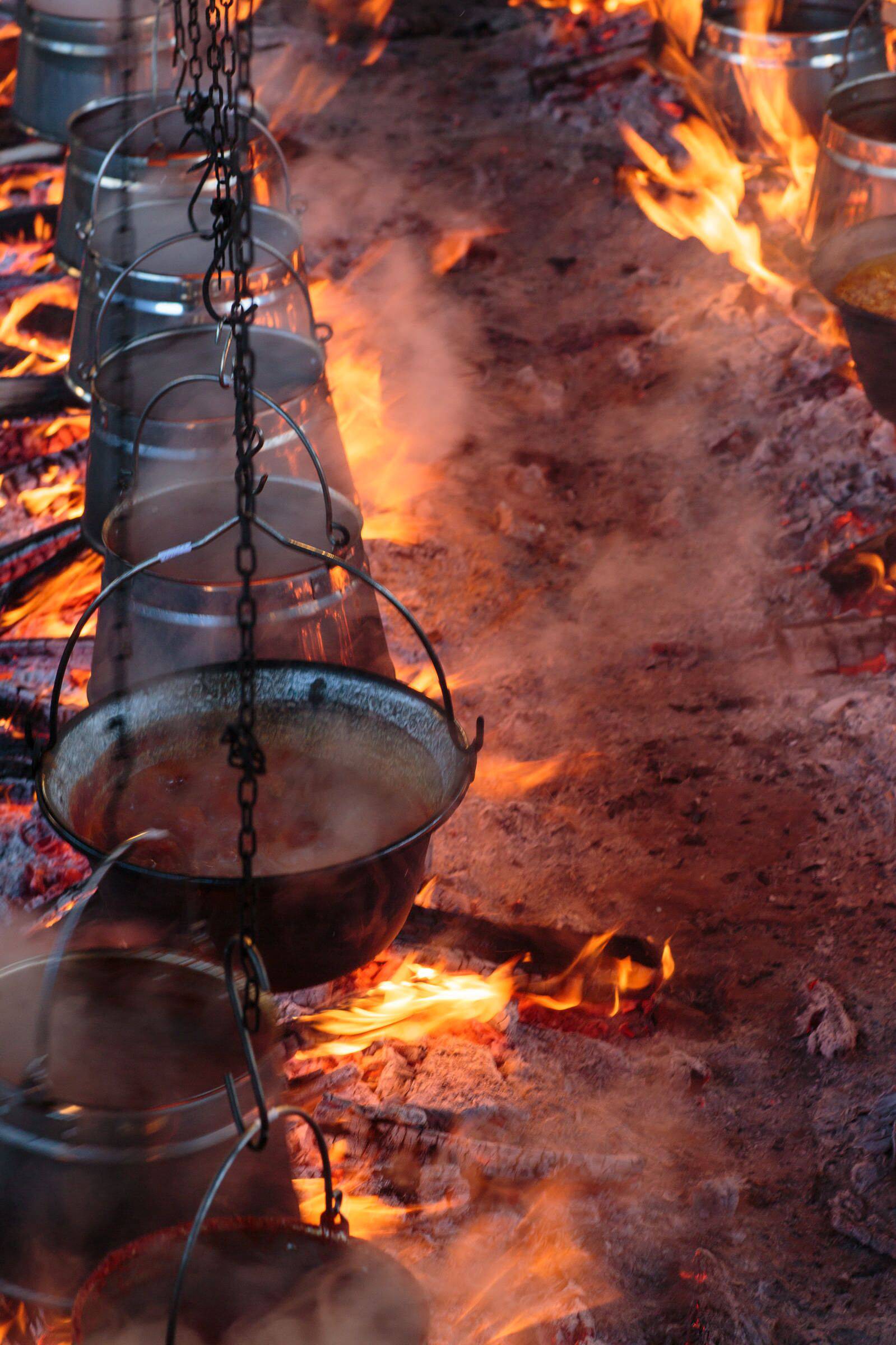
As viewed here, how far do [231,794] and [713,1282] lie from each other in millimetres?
1471

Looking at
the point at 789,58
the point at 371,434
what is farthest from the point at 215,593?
the point at 789,58

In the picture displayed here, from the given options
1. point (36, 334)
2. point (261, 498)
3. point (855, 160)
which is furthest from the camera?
point (36, 334)

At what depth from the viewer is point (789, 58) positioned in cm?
667

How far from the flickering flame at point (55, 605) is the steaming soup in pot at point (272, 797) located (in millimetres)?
2102

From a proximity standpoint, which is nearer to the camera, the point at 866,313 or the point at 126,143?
the point at 866,313

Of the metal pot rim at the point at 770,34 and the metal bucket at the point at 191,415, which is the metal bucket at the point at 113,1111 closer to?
the metal bucket at the point at 191,415

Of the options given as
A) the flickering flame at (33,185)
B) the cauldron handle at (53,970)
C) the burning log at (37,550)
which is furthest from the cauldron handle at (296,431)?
the flickering flame at (33,185)

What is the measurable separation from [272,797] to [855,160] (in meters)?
3.72

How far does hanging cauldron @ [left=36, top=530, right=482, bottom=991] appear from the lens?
7.02 feet

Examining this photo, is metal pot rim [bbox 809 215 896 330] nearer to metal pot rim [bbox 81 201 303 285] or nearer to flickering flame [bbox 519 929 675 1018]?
metal pot rim [bbox 81 201 303 285]

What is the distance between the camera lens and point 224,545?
10.5ft

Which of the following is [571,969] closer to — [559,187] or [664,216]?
[664,216]

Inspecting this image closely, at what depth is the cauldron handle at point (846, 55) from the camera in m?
5.62

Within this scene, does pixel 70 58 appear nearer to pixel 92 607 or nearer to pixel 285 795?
pixel 92 607
